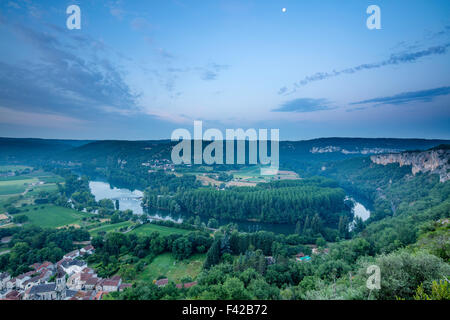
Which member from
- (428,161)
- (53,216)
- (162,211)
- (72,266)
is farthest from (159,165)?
(428,161)

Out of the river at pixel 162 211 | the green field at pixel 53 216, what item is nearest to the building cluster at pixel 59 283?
the green field at pixel 53 216

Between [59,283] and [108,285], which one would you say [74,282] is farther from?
[108,285]

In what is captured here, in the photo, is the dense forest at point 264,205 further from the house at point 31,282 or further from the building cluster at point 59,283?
the house at point 31,282

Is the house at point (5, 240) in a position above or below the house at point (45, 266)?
below

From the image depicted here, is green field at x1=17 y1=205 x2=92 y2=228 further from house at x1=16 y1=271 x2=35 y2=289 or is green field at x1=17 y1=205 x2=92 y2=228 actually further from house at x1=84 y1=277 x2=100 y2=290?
house at x1=84 y1=277 x2=100 y2=290

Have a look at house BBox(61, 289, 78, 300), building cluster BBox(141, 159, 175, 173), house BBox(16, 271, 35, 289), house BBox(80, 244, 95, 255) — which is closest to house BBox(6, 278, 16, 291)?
house BBox(16, 271, 35, 289)

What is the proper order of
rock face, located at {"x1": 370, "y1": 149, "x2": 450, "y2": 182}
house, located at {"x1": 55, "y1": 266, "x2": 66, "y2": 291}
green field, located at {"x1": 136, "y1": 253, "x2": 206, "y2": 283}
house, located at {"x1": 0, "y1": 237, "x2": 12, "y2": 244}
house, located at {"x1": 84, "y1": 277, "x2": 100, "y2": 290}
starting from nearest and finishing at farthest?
house, located at {"x1": 55, "y1": 266, "x2": 66, "y2": 291}
house, located at {"x1": 84, "y1": 277, "x2": 100, "y2": 290}
green field, located at {"x1": 136, "y1": 253, "x2": 206, "y2": 283}
house, located at {"x1": 0, "y1": 237, "x2": 12, "y2": 244}
rock face, located at {"x1": 370, "y1": 149, "x2": 450, "y2": 182}
